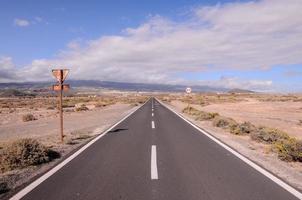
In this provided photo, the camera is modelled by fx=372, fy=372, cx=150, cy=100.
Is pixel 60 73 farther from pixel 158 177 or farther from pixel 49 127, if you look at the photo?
pixel 49 127

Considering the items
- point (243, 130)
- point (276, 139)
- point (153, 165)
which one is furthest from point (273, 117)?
point (153, 165)

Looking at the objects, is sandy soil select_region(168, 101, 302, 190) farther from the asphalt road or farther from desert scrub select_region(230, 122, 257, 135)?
desert scrub select_region(230, 122, 257, 135)

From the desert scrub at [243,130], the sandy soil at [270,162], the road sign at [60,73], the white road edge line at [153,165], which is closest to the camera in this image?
the white road edge line at [153,165]

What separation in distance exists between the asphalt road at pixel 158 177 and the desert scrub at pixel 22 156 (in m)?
1.02

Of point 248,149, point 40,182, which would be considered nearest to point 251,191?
point 40,182

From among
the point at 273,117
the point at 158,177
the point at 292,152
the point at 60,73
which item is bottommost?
the point at 273,117

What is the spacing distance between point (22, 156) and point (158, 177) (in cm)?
423

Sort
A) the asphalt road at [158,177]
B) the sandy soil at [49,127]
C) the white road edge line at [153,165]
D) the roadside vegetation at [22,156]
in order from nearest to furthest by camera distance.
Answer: the asphalt road at [158,177] → the white road edge line at [153,165] → the roadside vegetation at [22,156] → the sandy soil at [49,127]

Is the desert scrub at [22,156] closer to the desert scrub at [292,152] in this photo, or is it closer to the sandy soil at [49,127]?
the sandy soil at [49,127]

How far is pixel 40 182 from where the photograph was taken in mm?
8203

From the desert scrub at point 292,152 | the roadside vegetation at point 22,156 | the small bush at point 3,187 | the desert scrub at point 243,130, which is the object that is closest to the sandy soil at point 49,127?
the roadside vegetation at point 22,156

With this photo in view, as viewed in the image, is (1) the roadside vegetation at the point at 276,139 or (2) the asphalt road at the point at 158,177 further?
(1) the roadside vegetation at the point at 276,139

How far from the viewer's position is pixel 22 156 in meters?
10.5

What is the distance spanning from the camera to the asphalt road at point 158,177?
7.14 m
